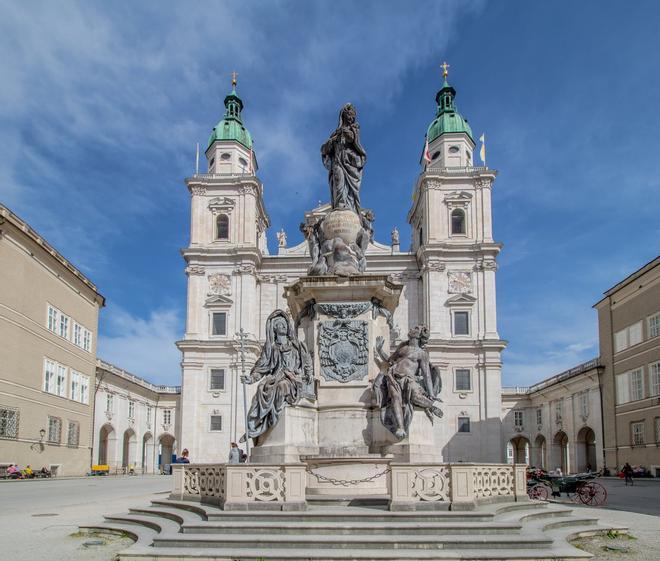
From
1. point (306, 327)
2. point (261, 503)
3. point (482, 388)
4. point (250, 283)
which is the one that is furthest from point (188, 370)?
point (261, 503)

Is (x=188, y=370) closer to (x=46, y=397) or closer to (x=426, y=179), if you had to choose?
(x=46, y=397)

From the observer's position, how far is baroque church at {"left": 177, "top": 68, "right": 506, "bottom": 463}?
6234 cm

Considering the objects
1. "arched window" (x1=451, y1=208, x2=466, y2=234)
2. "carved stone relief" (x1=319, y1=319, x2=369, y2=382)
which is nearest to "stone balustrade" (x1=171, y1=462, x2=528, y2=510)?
"carved stone relief" (x1=319, y1=319, x2=369, y2=382)

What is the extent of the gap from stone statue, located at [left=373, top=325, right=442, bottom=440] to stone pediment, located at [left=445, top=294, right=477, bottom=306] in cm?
5077

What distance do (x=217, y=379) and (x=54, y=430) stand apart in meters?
21.5

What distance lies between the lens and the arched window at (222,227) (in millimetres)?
67938

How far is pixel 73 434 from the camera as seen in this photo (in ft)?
155

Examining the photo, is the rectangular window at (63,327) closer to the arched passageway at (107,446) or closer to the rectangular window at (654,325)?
the arched passageway at (107,446)

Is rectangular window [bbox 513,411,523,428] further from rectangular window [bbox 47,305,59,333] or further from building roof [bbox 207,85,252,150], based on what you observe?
rectangular window [bbox 47,305,59,333]

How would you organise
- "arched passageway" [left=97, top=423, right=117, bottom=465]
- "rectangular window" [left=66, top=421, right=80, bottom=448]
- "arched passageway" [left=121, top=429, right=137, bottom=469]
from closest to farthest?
1. "rectangular window" [left=66, top=421, right=80, bottom=448]
2. "arched passageway" [left=97, top=423, right=117, bottom=465]
3. "arched passageway" [left=121, top=429, right=137, bottom=469]

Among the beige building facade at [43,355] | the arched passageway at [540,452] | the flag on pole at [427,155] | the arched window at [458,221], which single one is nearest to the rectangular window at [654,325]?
the arched window at [458,221]

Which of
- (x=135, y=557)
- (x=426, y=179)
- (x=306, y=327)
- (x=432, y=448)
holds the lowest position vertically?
(x=135, y=557)

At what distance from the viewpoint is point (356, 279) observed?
14922 millimetres

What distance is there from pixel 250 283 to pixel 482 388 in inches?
882
